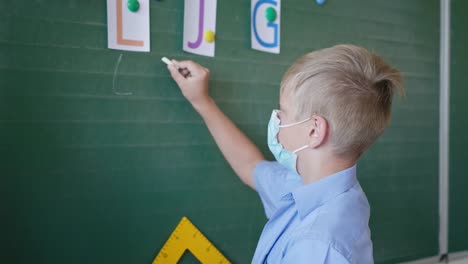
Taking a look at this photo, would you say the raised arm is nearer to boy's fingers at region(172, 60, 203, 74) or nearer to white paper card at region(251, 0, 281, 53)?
boy's fingers at region(172, 60, 203, 74)

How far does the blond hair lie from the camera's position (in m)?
0.73

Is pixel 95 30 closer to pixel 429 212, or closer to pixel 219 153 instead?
pixel 219 153

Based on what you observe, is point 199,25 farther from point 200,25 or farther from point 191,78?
point 191,78

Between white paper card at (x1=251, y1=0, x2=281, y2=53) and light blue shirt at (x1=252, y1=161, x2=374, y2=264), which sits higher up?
white paper card at (x1=251, y1=0, x2=281, y2=53)

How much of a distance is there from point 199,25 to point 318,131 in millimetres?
398

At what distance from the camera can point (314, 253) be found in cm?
65

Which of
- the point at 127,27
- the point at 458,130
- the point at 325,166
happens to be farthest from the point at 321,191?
the point at 458,130

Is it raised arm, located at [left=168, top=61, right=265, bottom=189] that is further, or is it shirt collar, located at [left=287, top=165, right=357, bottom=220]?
raised arm, located at [left=168, top=61, right=265, bottom=189]

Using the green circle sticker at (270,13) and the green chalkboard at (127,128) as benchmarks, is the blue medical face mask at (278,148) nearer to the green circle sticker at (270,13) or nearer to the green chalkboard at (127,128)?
the green chalkboard at (127,128)

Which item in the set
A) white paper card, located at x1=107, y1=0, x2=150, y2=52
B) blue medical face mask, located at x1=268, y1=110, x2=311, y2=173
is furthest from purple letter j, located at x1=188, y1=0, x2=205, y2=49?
blue medical face mask, located at x1=268, y1=110, x2=311, y2=173

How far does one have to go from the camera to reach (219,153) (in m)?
1.01

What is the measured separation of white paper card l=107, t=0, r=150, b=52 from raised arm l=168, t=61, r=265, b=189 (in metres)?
0.09

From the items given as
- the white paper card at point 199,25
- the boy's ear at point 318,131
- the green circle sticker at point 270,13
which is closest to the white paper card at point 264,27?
the green circle sticker at point 270,13

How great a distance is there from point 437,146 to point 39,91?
1163 millimetres
